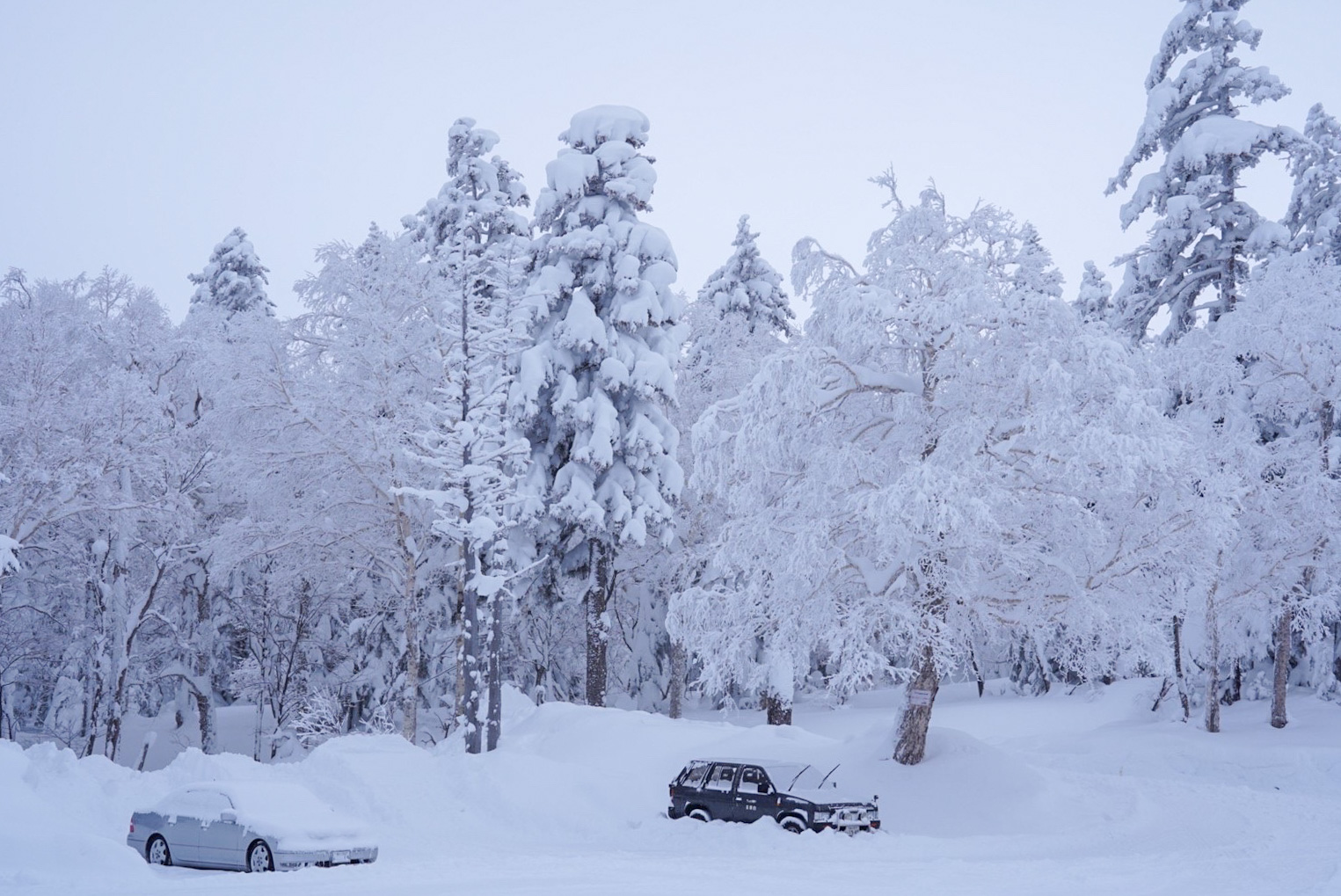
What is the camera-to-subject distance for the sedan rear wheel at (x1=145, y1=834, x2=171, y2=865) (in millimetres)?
14000

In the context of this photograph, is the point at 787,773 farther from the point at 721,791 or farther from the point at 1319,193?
the point at 1319,193

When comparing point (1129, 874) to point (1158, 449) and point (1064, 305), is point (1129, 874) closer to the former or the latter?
point (1158, 449)

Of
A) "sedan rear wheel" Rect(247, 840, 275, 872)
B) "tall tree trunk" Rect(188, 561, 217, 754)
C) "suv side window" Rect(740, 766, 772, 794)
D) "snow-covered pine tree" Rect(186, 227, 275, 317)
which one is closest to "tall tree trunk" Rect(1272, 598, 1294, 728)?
"suv side window" Rect(740, 766, 772, 794)

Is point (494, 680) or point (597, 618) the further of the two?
point (597, 618)

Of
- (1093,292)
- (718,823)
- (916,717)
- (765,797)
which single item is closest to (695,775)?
(718,823)

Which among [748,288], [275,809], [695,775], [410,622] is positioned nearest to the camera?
[275,809]

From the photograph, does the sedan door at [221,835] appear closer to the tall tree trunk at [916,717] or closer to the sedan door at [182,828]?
the sedan door at [182,828]

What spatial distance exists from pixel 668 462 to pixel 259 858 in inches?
666

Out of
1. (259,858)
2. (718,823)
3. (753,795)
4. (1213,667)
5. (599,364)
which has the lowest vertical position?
(718,823)

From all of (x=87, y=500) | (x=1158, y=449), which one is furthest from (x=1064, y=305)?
(x=87, y=500)

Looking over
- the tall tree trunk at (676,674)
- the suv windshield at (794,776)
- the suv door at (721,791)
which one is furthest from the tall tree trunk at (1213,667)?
the suv door at (721,791)

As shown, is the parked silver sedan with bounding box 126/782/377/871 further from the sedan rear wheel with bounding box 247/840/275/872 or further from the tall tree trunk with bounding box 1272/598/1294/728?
the tall tree trunk with bounding box 1272/598/1294/728

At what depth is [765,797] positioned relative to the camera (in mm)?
16641

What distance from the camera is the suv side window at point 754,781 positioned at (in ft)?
55.0
